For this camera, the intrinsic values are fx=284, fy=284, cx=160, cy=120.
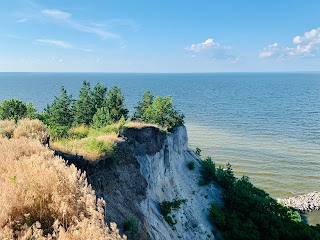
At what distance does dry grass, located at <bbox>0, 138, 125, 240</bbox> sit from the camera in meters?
4.57

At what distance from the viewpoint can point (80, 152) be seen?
15.4 m

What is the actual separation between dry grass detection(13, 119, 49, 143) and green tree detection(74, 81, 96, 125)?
83.5ft

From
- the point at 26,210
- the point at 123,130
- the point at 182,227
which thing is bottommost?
the point at 182,227

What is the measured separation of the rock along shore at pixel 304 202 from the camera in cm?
4067

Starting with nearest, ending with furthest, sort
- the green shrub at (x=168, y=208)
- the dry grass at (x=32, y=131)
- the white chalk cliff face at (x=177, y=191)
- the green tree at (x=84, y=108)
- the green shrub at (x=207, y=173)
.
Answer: the dry grass at (x=32, y=131), the white chalk cliff face at (x=177, y=191), the green shrub at (x=168, y=208), the green shrub at (x=207, y=173), the green tree at (x=84, y=108)

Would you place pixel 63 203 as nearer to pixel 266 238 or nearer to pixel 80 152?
pixel 80 152

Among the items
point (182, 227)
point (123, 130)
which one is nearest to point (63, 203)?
point (123, 130)

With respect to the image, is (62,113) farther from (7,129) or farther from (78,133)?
(7,129)

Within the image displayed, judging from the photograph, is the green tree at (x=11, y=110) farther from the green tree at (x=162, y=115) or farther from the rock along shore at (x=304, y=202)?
the rock along shore at (x=304, y=202)

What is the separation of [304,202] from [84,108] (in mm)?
34758

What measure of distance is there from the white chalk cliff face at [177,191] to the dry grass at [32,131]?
8098 millimetres

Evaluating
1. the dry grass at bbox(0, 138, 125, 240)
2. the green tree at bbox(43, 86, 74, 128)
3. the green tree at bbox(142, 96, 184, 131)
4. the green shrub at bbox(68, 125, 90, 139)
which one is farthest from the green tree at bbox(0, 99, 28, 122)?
the dry grass at bbox(0, 138, 125, 240)

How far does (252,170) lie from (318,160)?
13415 mm

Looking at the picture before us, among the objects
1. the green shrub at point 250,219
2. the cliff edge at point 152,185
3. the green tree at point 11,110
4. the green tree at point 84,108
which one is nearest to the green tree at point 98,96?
the green tree at point 84,108
